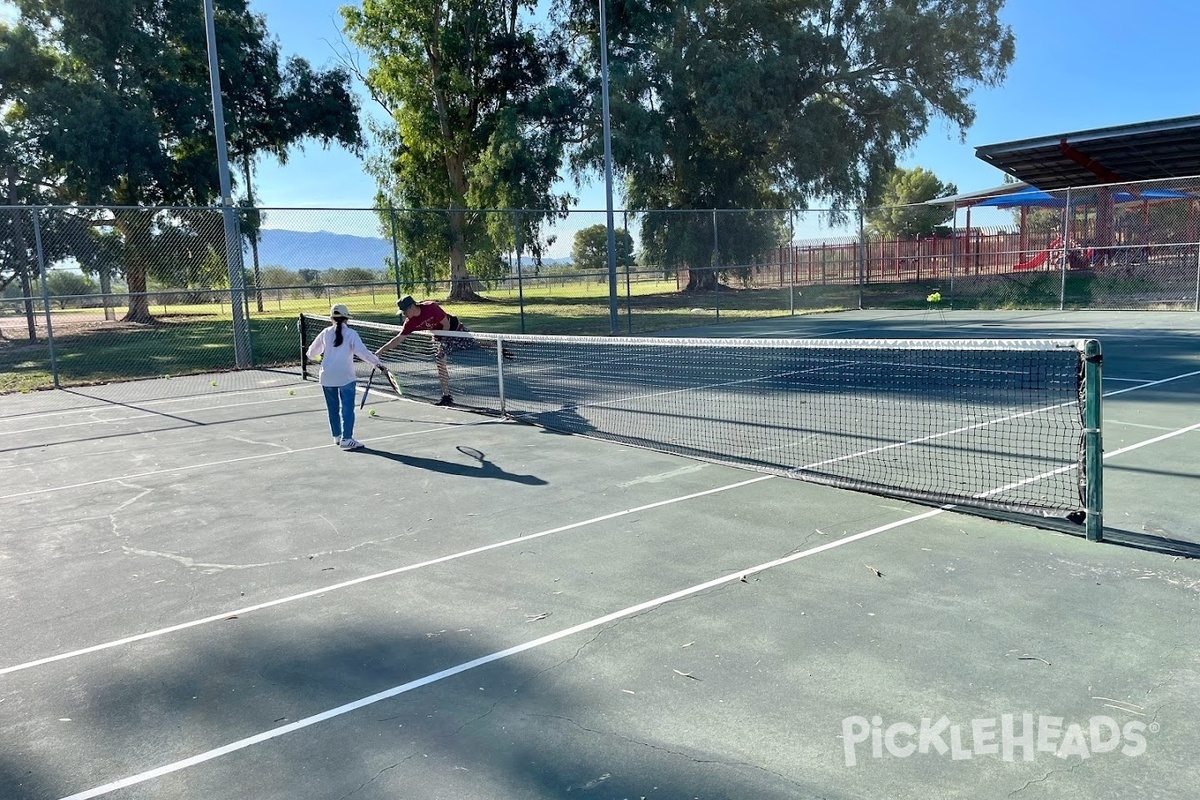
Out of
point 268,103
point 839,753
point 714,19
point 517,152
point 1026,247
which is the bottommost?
point 839,753

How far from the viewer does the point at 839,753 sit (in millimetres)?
3424

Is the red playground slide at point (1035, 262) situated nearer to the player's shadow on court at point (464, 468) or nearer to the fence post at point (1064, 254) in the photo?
the fence post at point (1064, 254)

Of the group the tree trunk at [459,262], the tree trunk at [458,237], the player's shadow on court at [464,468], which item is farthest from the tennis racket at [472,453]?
the tree trunk at [459,262]

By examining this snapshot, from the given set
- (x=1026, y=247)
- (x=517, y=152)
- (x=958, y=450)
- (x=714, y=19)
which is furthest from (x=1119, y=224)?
(x=958, y=450)

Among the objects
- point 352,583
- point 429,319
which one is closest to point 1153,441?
point 352,583

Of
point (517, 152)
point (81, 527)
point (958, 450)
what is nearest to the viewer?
point (81, 527)

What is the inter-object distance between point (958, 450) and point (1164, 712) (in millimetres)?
5071

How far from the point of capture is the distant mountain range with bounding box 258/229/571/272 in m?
20.2

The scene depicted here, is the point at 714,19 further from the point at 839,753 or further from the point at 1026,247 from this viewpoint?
the point at 839,753

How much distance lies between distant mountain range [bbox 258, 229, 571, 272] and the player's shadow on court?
38.7 feet

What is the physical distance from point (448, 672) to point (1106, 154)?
32277 mm

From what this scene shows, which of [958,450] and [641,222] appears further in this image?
[641,222]

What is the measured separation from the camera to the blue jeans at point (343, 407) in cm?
978

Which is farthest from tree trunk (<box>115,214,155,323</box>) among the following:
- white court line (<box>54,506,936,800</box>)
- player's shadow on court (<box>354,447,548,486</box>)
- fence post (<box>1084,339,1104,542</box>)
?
fence post (<box>1084,339,1104,542</box>)
